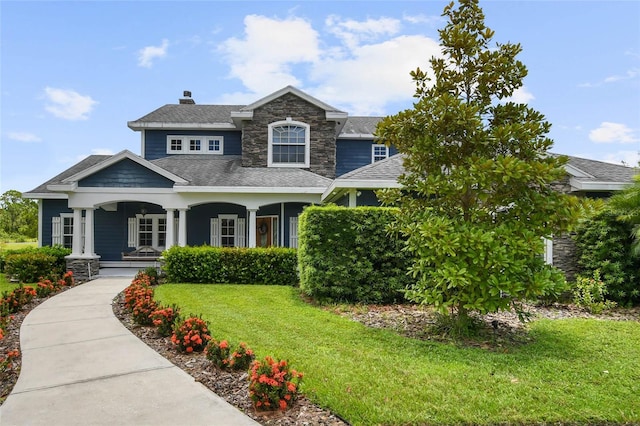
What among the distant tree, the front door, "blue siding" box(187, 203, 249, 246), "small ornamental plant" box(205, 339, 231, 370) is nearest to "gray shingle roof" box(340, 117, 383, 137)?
the front door

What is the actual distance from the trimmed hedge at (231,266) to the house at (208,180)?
77.8 inches

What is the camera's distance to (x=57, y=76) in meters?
12.8

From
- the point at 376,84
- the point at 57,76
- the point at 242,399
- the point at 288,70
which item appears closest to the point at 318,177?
the point at 376,84

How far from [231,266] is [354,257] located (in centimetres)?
465

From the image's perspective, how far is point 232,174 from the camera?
53.5ft

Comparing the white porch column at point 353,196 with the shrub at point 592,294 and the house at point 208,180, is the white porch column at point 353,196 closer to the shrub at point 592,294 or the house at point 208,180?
the house at point 208,180

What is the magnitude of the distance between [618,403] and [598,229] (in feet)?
22.2

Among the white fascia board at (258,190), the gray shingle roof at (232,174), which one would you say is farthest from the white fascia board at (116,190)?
the white fascia board at (258,190)

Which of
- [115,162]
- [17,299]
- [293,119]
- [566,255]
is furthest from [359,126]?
[17,299]

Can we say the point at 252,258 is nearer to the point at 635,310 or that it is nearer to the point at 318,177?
the point at 318,177

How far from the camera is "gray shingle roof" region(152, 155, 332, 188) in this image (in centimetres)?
1516

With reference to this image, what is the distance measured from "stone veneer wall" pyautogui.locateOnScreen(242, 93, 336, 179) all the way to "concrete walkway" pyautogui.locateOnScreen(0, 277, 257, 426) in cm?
1151

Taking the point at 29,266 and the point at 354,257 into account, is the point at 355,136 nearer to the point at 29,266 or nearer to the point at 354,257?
the point at 354,257

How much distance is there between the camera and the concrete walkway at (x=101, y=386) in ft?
12.3
